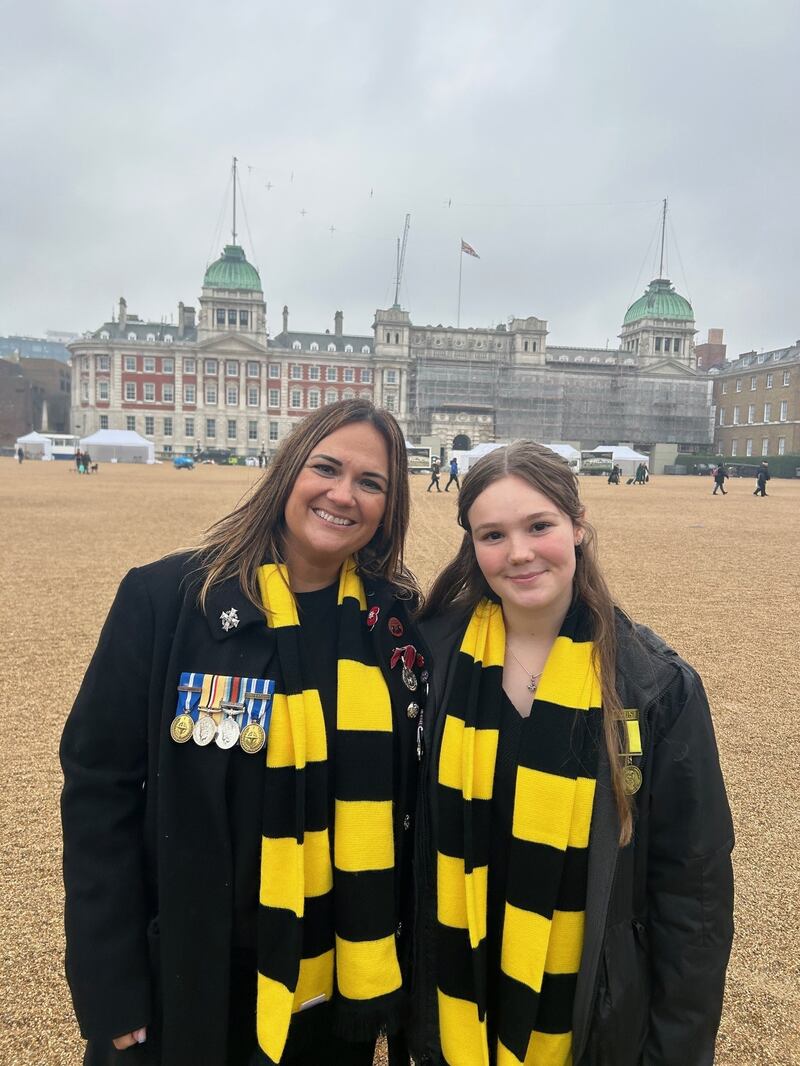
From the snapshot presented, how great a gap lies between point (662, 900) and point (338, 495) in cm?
128

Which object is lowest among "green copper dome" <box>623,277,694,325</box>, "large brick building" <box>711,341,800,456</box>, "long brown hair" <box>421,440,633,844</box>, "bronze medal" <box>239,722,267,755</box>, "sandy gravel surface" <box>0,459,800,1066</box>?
"sandy gravel surface" <box>0,459,800,1066</box>

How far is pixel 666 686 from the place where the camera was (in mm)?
1637

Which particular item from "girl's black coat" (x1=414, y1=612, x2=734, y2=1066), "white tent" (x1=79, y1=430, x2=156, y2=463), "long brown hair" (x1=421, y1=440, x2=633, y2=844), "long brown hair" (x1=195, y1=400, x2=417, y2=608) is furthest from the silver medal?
"white tent" (x1=79, y1=430, x2=156, y2=463)

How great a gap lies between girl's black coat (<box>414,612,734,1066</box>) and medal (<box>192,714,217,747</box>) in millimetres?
943

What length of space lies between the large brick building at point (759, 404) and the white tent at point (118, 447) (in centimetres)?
5175

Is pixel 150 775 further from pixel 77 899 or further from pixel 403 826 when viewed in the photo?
pixel 403 826

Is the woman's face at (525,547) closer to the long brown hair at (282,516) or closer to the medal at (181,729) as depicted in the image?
the long brown hair at (282,516)

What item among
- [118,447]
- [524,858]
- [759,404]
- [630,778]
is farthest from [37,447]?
[759,404]

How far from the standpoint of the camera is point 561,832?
1614 mm

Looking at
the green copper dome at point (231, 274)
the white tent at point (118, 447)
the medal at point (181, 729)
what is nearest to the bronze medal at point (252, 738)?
the medal at point (181, 729)

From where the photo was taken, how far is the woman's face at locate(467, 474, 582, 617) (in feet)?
5.73

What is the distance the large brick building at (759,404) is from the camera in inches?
2243

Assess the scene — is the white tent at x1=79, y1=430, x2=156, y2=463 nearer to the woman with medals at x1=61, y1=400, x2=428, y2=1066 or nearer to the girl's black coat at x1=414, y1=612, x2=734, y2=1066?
the woman with medals at x1=61, y1=400, x2=428, y2=1066

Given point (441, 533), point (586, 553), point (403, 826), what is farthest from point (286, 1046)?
point (441, 533)
